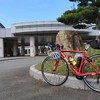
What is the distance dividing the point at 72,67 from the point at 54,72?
794 mm

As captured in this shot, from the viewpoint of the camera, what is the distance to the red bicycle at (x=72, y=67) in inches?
169

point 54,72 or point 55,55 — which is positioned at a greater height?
point 55,55

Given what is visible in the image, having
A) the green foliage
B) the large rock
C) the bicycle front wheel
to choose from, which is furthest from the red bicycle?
the large rock

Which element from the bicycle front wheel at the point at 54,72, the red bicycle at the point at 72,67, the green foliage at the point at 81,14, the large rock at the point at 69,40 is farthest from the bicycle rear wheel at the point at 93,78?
the large rock at the point at 69,40

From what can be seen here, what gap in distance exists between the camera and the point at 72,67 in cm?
459

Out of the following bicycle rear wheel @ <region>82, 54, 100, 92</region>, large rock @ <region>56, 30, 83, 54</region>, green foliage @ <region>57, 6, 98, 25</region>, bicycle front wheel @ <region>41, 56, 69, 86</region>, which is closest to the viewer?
bicycle rear wheel @ <region>82, 54, 100, 92</region>

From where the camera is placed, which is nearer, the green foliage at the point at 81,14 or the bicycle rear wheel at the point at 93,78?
the bicycle rear wheel at the point at 93,78

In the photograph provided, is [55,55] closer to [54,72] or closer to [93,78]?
[54,72]

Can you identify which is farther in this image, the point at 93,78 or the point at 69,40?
the point at 69,40

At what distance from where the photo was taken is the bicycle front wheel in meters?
4.73

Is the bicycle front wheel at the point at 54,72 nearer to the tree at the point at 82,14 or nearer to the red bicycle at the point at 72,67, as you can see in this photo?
the red bicycle at the point at 72,67

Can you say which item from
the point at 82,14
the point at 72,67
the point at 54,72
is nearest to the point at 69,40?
the point at 82,14

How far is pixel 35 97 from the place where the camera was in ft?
13.2

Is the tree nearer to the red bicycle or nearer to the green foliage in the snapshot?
the green foliage
